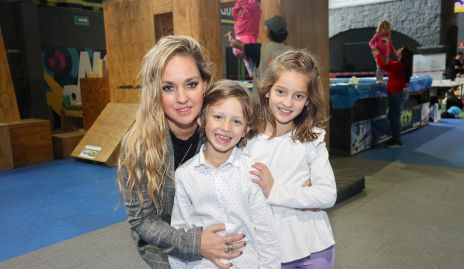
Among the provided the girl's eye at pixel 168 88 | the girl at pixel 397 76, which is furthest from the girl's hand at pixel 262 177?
the girl at pixel 397 76

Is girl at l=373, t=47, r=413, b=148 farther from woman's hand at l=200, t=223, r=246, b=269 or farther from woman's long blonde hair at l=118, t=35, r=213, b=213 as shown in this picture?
woman's hand at l=200, t=223, r=246, b=269

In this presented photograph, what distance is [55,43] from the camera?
9.52 meters

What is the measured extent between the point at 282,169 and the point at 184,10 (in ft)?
11.9

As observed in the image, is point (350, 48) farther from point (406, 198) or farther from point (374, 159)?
point (406, 198)

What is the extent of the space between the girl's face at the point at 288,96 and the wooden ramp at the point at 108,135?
15.0ft

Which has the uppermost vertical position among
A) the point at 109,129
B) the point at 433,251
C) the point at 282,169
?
the point at 282,169

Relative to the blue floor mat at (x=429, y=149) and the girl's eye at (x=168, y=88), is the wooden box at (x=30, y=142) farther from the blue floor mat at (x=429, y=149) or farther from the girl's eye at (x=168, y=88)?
the girl's eye at (x=168, y=88)

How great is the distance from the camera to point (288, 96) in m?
1.55

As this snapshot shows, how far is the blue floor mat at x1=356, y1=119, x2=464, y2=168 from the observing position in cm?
564

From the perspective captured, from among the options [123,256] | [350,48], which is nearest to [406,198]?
[123,256]

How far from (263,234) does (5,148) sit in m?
5.64

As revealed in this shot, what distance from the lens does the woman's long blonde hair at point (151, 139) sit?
1.37 m

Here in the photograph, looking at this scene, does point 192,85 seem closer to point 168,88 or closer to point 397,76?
point 168,88

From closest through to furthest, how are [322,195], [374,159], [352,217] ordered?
[322,195] → [352,217] → [374,159]
